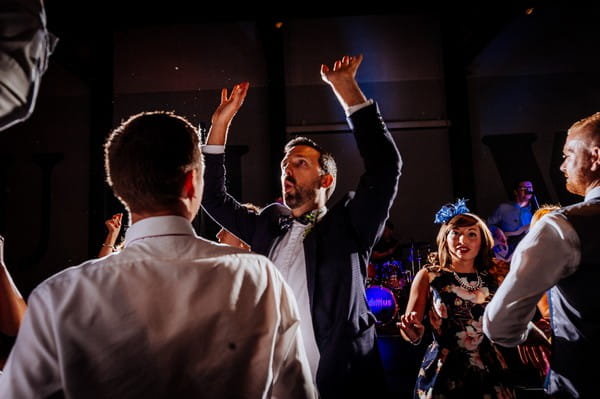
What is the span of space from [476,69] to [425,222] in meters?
3.06

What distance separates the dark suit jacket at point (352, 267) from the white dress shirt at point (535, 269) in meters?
0.50

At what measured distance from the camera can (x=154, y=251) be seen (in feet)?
3.00

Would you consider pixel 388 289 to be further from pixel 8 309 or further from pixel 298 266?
pixel 8 309

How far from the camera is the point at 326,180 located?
2.13 m

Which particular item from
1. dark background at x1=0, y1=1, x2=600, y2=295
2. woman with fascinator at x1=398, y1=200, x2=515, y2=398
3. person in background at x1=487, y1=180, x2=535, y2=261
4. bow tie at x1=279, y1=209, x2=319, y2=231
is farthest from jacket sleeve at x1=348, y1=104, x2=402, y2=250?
dark background at x1=0, y1=1, x2=600, y2=295

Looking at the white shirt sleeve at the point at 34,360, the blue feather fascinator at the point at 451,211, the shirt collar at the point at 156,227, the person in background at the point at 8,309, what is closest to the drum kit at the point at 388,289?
the blue feather fascinator at the point at 451,211

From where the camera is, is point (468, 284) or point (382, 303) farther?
point (382, 303)

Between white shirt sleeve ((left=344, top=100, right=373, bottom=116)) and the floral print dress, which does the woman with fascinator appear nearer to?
the floral print dress

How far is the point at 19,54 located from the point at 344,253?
130 cm

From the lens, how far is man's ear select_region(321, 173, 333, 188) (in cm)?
211

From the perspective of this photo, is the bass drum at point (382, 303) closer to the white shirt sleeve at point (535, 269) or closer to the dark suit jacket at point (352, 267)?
the dark suit jacket at point (352, 267)

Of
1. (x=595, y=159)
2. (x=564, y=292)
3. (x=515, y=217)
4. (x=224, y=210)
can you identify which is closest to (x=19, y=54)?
(x=224, y=210)

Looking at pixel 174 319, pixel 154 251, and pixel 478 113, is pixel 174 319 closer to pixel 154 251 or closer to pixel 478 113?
pixel 154 251

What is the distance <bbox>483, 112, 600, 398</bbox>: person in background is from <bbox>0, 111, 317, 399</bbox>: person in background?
2.65 ft
